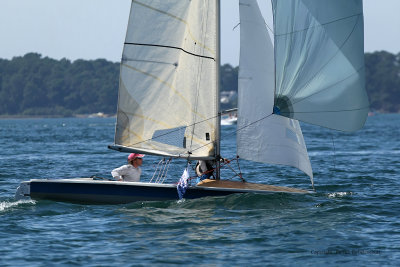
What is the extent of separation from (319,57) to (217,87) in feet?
7.91

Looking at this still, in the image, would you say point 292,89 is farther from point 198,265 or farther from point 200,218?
point 198,265

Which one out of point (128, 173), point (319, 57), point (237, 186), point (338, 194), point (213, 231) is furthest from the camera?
point (338, 194)

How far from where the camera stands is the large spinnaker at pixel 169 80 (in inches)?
673

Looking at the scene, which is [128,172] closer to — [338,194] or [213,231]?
[213,231]

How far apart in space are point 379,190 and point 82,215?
823 centimetres

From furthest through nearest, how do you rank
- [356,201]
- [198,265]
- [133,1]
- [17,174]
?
1. [17,174]
2. [356,201]
3. [133,1]
4. [198,265]

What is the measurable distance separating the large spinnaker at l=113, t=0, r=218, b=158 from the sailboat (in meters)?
0.02

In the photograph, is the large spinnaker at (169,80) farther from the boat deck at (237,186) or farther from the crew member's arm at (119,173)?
the boat deck at (237,186)

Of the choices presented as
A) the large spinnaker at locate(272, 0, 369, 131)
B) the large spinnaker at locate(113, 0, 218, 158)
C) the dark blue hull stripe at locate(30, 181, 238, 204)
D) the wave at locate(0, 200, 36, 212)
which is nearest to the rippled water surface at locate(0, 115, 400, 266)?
the wave at locate(0, 200, 36, 212)

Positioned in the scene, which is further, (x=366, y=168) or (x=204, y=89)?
(x=366, y=168)

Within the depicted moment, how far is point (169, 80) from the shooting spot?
17.4 meters

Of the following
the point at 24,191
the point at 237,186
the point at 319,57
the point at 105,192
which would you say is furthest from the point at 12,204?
the point at 319,57

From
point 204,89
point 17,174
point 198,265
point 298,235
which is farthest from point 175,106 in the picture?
point 17,174

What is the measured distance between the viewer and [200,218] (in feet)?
Result: 51.1
